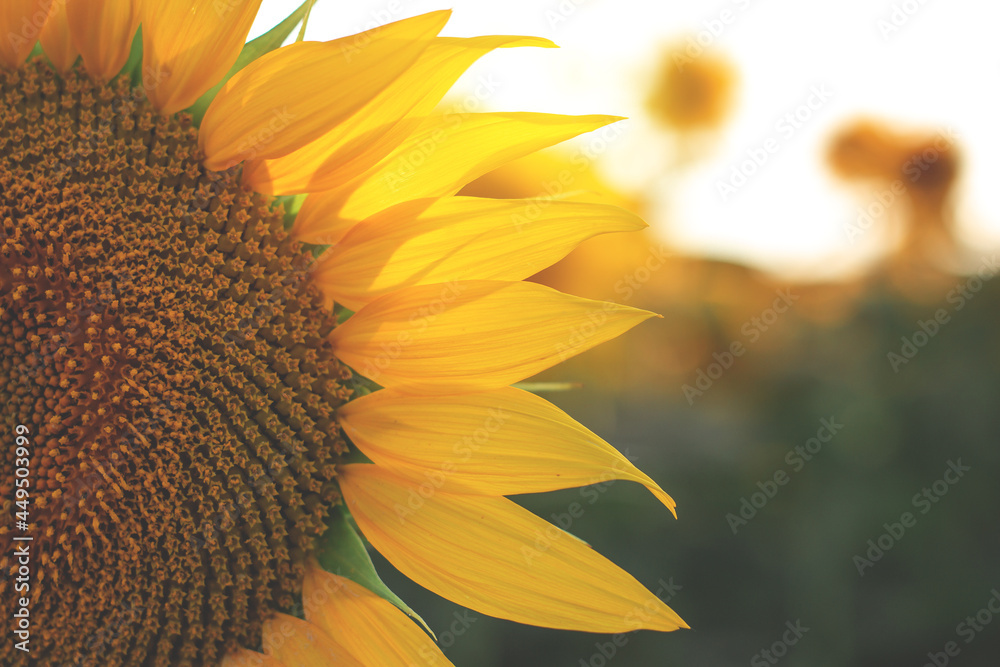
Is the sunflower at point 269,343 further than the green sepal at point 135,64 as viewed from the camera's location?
No

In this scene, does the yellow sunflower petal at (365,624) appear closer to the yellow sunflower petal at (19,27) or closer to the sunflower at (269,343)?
the sunflower at (269,343)

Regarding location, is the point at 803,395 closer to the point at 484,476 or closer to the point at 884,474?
the point at 884,474

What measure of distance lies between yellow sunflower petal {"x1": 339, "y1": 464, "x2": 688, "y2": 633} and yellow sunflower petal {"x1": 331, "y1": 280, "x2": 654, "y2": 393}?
21 centimetres

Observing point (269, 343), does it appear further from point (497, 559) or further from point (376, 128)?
point (497, 559)

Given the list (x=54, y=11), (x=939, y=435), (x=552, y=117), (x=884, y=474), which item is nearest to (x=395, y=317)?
(x=552, y=117)

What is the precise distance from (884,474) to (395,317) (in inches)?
128

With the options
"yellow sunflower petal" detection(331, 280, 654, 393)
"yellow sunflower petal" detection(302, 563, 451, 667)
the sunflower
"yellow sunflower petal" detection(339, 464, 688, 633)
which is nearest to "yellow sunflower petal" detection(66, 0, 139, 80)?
the sunflower

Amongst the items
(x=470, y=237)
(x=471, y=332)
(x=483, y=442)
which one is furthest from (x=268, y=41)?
(x=483, y=442)

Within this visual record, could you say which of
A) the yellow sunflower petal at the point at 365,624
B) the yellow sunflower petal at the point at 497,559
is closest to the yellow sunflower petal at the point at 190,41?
the yellow sunflower petal at the point at 497,559

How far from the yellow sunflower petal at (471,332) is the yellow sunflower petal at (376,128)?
0.25 m

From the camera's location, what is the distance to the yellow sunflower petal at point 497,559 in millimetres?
1307

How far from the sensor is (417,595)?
315 cm

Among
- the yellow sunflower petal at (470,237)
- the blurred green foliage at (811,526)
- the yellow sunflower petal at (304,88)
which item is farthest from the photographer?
the blurred green foliage at (811,526)

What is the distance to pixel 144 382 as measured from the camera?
1.26 meters
